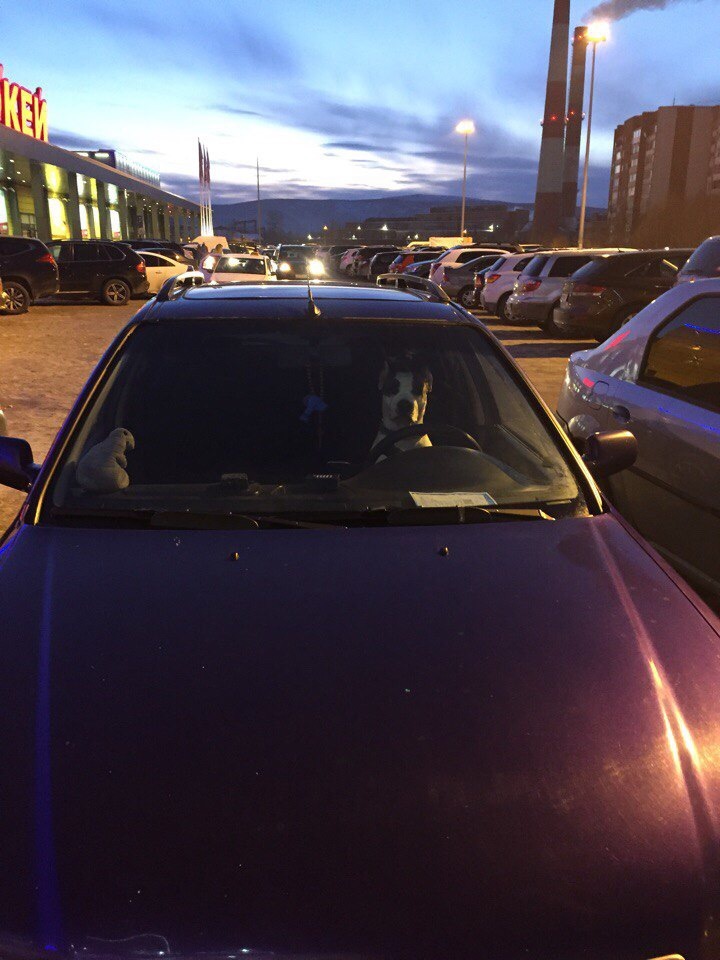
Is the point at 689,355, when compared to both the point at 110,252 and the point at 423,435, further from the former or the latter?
the point at 110,252

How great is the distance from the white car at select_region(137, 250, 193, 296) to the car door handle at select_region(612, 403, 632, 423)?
23491mm

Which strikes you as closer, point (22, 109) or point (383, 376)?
point (383, 376)

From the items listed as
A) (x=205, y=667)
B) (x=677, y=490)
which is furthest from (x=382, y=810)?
(x=677, y=490)

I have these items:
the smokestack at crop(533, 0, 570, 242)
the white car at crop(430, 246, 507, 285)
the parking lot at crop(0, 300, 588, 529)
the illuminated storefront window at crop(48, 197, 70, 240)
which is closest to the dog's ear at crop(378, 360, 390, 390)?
the parking lot at crop(0, 300, 588, 529)

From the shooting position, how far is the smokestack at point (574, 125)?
129750 millimetres

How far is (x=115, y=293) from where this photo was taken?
24.5 m

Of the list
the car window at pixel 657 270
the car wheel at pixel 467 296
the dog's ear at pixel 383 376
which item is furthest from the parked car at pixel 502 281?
the dog's ear at pixel 383 376

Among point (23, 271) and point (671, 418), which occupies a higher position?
point (671, 418)

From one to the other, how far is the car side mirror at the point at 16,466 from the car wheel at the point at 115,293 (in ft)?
75.2

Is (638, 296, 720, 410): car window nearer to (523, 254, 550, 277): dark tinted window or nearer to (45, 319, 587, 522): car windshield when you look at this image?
(45, 319, 587, 522): car windshield

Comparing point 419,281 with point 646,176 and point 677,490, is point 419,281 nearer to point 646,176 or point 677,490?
point 677,490

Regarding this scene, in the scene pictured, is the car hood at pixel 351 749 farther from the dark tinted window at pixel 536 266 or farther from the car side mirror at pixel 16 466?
the dark tinted window at pixel 536 266

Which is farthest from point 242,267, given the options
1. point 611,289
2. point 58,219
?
point 58,219

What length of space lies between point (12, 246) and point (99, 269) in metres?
4.05
